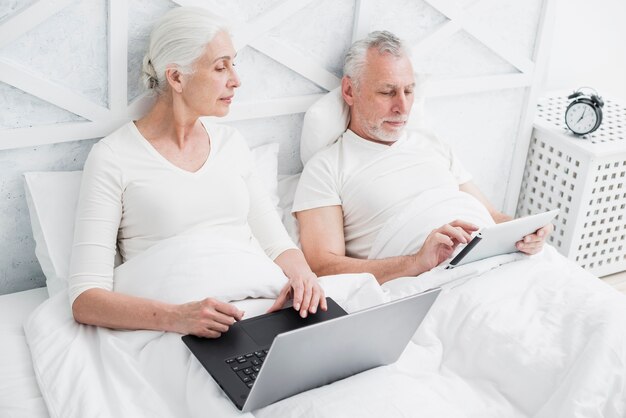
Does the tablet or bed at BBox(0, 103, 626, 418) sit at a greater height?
the tablet

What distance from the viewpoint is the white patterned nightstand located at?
253 cm

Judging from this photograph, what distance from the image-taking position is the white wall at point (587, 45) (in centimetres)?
292

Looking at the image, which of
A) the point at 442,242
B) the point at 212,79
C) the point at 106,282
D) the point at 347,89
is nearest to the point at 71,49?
the point at 212,79

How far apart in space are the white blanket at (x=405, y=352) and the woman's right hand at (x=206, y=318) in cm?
4

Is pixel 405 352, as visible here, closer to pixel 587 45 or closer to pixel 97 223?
pixel 97 223

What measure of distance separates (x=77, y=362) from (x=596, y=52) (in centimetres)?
240

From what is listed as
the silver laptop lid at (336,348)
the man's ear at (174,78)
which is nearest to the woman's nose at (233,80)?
the man's ear at (174,78)

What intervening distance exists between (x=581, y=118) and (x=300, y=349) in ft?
5.49

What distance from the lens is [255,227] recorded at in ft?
6.26

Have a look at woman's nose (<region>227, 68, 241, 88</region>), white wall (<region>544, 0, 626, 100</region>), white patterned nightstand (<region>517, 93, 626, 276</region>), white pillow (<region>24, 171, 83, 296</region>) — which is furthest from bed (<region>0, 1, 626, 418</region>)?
white wall (<region>544, 0, 626, 100</region>)

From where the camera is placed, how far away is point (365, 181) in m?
2.07

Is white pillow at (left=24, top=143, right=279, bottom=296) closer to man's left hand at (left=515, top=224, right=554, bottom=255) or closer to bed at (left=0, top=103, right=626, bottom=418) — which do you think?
bed at (left=0, top=103, right=626, bottom=418)

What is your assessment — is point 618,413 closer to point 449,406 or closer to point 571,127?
point 449,406

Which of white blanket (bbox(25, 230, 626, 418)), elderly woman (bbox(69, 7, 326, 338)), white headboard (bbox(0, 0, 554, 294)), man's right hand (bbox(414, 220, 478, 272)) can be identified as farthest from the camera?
man's right hand (bbox(414, 220, 478, 272))
